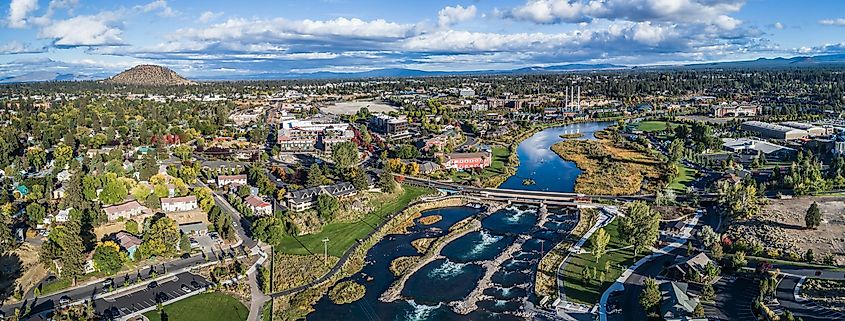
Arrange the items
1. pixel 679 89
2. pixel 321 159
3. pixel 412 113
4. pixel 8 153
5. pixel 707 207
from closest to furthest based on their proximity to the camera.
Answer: pixel 707 207 → pixel 8 153 → pixel 321 159 → pixel 412 113 → pixel 679 89

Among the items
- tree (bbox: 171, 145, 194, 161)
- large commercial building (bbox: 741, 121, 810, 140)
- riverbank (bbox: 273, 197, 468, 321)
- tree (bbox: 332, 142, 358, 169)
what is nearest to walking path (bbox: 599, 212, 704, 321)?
riverbank (bbox: 273, 197, 468, 321)

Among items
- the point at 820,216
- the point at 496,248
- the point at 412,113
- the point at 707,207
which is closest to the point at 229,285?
the point at 496,248

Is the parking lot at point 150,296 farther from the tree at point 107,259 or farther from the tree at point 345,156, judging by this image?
the tree at point 345,156

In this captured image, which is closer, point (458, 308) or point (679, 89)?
point (458, 308)

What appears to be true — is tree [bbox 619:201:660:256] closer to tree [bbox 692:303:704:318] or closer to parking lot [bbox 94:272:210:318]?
tree [bbox 692:303:704:318]

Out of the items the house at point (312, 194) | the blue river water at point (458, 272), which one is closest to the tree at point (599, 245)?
the blue river water at point (458, 272)

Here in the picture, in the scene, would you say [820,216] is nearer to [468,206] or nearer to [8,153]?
[468,206]
